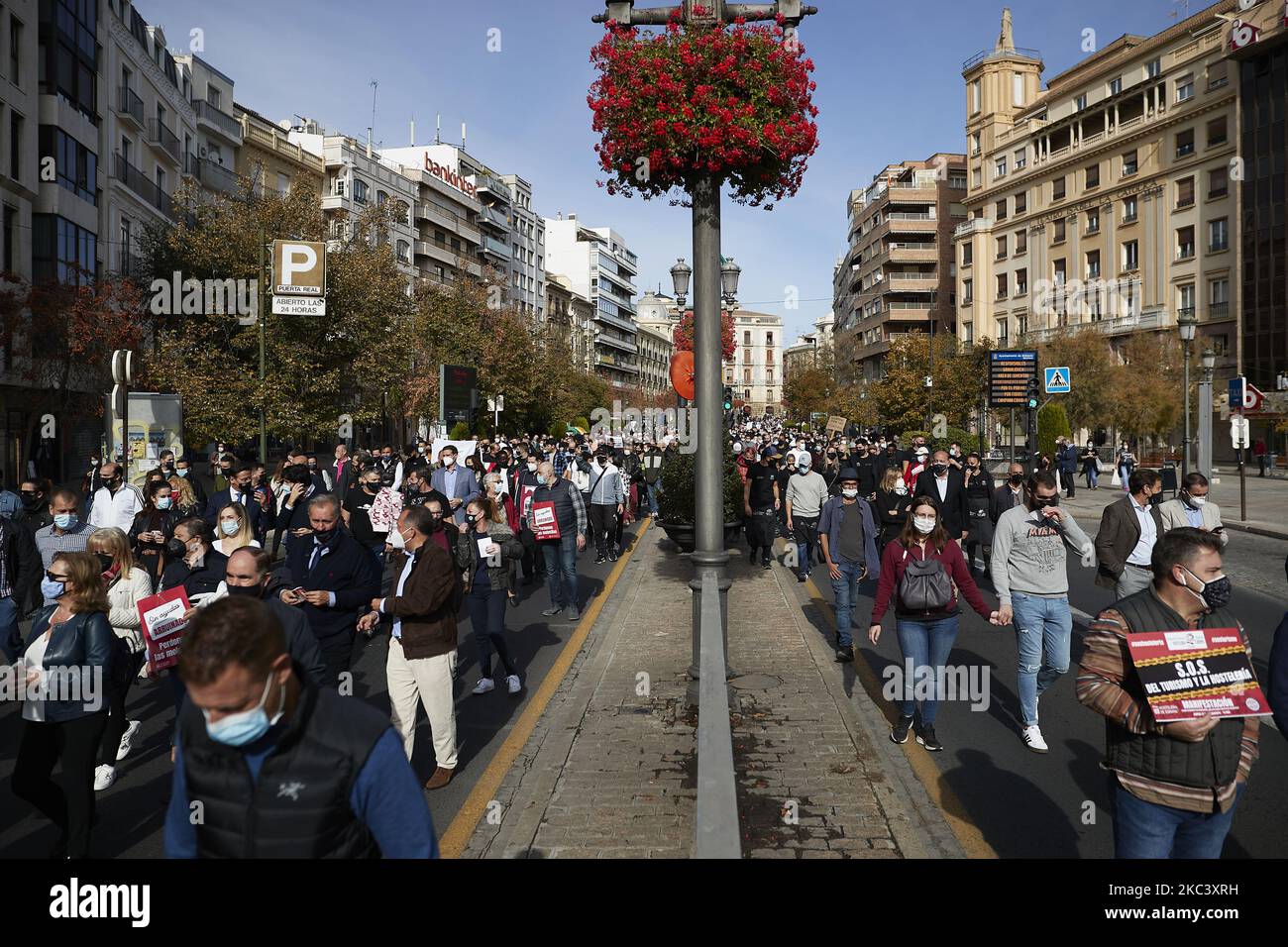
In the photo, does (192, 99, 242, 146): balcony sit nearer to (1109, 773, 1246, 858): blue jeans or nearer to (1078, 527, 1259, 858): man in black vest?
(1078, 527, 1259, 858): man in black vest

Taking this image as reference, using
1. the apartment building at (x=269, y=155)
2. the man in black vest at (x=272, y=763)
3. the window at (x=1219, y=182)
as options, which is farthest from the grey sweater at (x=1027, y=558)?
the window at (x=1219, y=182)

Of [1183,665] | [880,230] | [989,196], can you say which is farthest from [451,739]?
[880,230]

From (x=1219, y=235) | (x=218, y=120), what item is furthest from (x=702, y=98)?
(x=1219, y=235)

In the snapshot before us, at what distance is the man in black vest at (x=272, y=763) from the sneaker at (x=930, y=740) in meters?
4.57

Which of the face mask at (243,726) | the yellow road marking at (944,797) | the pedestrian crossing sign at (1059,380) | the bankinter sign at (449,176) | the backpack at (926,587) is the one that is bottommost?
the yellow road marking at (944,797)

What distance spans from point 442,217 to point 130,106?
34450mm

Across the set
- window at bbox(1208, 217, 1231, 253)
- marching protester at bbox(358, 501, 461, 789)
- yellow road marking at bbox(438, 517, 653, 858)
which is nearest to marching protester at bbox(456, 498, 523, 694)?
yellow road marking at bbox(438, 517, 653, 858)

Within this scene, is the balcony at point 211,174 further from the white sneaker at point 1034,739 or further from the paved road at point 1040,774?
the white sneaker at point 1034,739

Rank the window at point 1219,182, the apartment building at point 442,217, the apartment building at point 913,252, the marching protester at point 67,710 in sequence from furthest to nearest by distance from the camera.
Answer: the apartment building at point 913,252
the apartment building at point 442,217
the window at point 1219,182
the marching protester at point 67,710

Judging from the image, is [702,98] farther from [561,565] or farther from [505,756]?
[561,565]

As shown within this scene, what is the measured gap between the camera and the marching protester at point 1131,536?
7.68m
